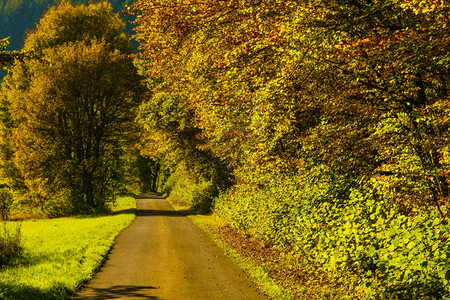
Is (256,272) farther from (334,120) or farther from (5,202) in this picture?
(5,202)

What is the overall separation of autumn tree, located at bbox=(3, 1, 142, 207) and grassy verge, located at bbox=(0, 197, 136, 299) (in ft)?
43.5

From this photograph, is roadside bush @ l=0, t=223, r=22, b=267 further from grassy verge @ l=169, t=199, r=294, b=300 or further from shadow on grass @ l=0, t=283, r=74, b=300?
grassy verge @ l=169, t=199, r=294, b=300

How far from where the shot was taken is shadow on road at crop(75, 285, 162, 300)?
9438 mm

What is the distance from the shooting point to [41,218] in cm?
3412

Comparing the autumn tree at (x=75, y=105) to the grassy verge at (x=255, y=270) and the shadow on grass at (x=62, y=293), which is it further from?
the shadow on grass at (x=62, y=293)

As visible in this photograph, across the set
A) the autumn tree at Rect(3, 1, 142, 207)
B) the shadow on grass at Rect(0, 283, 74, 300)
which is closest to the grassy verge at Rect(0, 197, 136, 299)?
the shadow on grass at Rect(0, 283, 74, 300)

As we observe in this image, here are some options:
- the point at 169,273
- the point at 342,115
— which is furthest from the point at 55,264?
the point at 342,115

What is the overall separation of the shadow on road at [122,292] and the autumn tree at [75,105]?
78.6ft

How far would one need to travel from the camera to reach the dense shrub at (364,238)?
616 cm

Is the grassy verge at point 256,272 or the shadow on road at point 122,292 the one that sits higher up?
the shadow on road at point 122,292

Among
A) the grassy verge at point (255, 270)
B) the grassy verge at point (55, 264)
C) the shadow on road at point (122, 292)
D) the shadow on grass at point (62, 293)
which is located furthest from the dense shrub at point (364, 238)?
the grassy verge at point (55, 264)

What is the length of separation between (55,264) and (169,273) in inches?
153

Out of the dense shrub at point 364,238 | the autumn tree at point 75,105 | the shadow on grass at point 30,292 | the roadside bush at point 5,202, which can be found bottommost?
the roadside bush at point 5,202

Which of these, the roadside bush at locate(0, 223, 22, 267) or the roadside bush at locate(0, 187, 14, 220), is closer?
the roadside bush at locate(0, 223, 22, 267)
